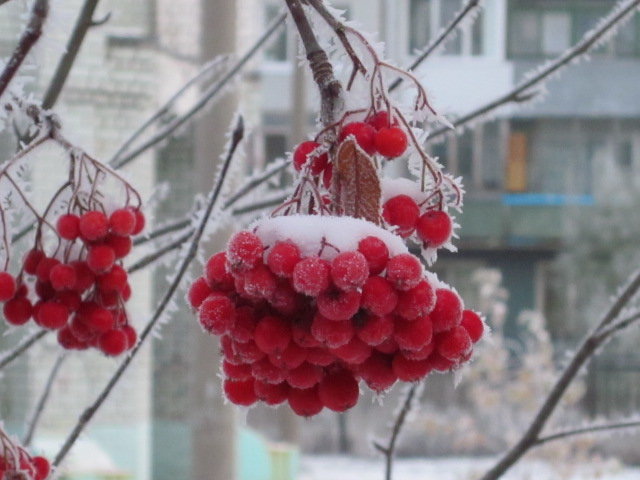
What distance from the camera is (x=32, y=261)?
1.57 feet

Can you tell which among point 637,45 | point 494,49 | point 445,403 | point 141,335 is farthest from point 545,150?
point 141,335

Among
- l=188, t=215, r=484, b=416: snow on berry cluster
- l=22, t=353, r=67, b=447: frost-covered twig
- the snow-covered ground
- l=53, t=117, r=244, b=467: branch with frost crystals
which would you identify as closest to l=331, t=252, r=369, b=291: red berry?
l=188, t=215, r=484, b=416: snow on berry cluster

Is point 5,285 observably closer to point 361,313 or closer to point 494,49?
point 361,313

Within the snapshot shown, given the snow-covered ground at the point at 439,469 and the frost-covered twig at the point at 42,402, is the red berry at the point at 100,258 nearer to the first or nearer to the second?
the frost-covered twig at the point at 42,402

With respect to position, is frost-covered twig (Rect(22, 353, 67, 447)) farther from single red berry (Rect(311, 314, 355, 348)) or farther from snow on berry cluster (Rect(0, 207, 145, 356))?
single red berry (Rect(311, 314, 355, 348))

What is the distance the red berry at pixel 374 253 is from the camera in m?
0.30

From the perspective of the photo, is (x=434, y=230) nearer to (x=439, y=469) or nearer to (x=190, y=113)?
(x=190, y=113)

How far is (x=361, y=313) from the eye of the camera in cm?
30

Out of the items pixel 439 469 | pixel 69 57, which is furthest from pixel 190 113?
pixel 439 469

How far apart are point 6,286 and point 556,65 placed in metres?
0.33

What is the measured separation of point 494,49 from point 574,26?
3.85ft

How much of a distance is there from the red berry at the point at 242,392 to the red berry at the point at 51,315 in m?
0.15

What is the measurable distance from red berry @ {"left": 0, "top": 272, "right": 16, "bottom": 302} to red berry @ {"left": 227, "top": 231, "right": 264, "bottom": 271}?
18 cm

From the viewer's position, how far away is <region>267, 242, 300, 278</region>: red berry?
0.97ft
